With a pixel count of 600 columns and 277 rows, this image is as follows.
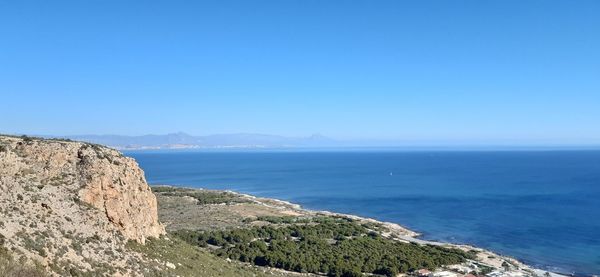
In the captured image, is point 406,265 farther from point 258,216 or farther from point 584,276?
point 258,216

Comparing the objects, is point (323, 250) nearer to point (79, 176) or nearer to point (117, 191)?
point (117, 191)

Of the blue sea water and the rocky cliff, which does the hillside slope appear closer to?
the rocky cliff

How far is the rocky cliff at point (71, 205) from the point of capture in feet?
72.8

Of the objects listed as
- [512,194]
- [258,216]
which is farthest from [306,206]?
[512,194]

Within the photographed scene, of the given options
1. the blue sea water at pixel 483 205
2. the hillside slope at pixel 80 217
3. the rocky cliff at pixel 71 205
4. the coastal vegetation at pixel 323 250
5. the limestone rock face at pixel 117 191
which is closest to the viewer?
the hillside slope at pixel 80 217

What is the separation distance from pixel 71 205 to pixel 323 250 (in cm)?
3132

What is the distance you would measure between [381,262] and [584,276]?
22.1 m

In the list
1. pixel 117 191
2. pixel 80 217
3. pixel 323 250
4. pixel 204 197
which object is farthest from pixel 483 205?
pixel 80 217

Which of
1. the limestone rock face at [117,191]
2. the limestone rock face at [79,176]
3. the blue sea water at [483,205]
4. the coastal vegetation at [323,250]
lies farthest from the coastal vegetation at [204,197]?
the limestone rock face at [79,176]

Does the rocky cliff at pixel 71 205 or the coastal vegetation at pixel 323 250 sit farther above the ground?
the rocky cliff at pixel 71 205

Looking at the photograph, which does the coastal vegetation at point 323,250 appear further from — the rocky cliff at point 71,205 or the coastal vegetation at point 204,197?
the coastal vegetation at point 204,197

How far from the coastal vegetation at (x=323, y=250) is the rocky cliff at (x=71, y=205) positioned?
17019 millimetres

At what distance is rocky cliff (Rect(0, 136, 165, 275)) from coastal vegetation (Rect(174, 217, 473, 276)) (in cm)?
1702

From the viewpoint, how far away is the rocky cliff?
22.2 meters
